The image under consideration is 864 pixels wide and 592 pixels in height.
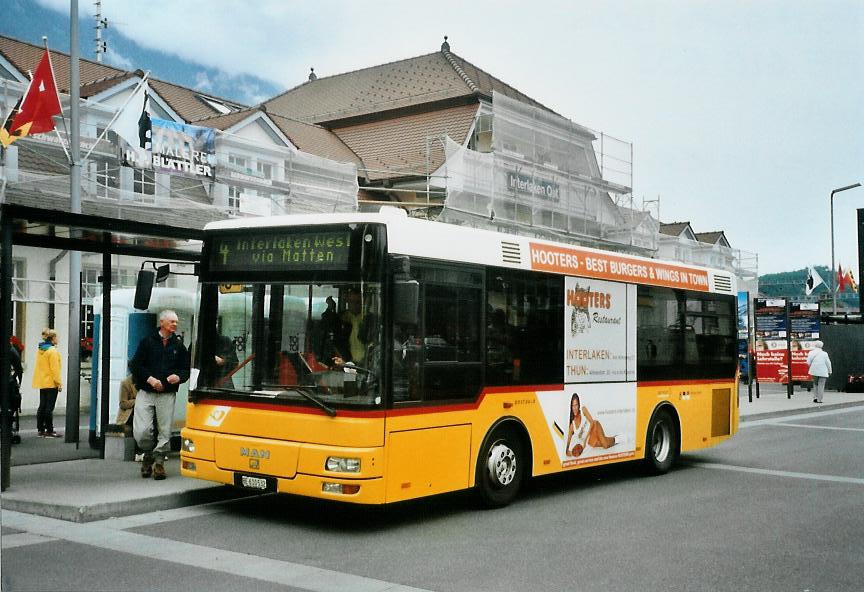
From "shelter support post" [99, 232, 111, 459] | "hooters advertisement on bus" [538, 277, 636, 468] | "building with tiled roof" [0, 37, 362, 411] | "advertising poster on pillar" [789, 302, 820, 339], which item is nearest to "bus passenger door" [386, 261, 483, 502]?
"hooters advertisement on bus" [538, 277, 636, 468]

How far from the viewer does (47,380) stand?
1537 centimetres

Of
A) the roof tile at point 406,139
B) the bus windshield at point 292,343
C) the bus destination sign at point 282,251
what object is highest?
the roof tile at point 406,139

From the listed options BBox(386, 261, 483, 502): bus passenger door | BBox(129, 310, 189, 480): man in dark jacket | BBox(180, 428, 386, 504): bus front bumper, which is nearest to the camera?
BBox(180, 428, 386, 504): bus front bumper

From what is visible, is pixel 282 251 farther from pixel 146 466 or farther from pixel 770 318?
pixel 770 318

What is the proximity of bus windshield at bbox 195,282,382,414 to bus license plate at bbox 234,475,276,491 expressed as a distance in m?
0.75

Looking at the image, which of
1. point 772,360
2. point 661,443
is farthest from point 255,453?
point 772,360

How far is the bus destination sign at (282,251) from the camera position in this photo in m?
8.39

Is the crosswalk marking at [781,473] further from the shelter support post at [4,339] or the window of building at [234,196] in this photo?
the window of building at [234,196]

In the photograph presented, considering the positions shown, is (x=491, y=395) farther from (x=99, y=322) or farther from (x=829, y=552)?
(x=99, y=322)

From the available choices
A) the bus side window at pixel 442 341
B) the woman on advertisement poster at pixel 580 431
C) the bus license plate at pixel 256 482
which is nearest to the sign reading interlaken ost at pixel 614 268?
the bus side window at pixel 442 341

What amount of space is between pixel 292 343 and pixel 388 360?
0.97 meters

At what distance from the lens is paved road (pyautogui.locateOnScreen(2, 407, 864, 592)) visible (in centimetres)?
662

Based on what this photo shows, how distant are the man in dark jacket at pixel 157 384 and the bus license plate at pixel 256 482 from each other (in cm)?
201

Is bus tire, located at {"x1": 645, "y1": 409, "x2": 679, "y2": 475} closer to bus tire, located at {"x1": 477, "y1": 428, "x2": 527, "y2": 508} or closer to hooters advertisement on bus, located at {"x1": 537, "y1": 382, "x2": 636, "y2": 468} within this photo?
hooters advertisement on bus, located at {"x1": 537, "y1": 382, "x2": 636, "y2": 468}
